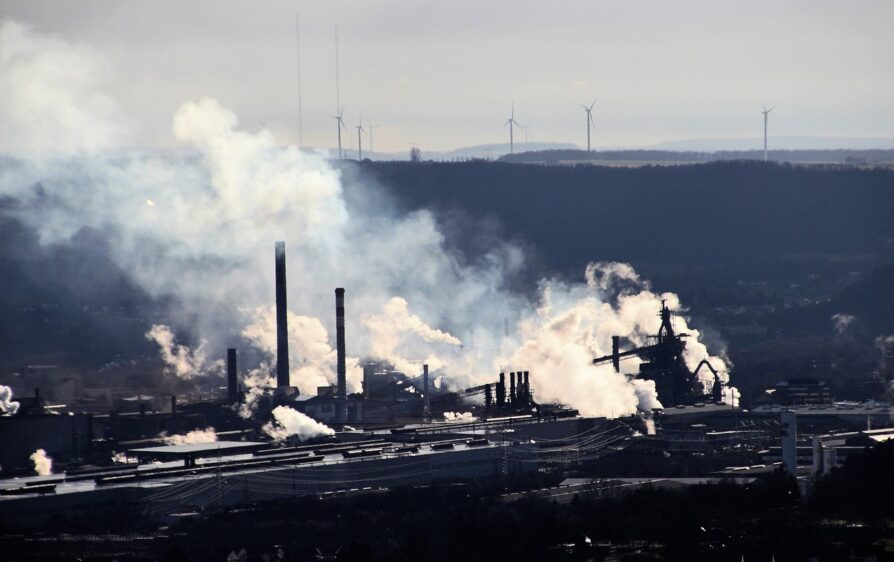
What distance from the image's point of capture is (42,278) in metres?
122

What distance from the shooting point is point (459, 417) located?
310 ft

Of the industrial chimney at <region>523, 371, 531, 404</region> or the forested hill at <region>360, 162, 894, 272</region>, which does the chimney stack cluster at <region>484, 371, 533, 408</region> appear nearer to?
the industrial chimney at <region>523, 371, 531, 404</region>

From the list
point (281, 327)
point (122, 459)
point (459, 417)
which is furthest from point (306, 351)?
point (122, 459)

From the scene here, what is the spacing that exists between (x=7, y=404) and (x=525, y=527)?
31.9m

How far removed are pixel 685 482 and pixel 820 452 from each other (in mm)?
5615

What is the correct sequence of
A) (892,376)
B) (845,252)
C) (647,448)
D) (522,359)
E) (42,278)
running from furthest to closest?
(845,252)
(42,278)
(892,376)
(522,359)
(647,448)

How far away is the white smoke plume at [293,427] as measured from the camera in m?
83.6

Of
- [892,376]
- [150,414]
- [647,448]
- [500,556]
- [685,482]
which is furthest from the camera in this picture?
[892,376]

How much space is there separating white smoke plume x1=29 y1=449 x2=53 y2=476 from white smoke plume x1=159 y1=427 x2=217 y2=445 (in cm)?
730

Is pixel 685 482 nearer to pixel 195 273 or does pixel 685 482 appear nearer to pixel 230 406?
pixel 230 406

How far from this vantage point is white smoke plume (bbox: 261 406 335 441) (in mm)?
83562

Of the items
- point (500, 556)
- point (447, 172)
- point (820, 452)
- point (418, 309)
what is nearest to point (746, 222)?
point (447, 172)

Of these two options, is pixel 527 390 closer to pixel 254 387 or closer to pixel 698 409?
pixel 698 409

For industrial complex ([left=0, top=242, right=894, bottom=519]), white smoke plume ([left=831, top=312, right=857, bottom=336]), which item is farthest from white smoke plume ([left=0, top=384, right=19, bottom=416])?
white smoke plume ([left=831, top=312, right=857, bottom=336])
